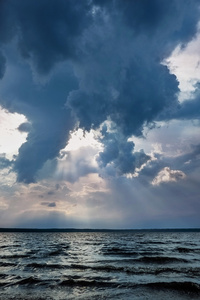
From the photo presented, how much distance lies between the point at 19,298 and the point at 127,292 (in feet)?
14.9

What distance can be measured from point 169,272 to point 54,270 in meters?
7.66

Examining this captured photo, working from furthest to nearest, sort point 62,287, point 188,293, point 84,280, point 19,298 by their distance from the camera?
point 84,280 → point 62,287 → point 188,293 → point 19,298

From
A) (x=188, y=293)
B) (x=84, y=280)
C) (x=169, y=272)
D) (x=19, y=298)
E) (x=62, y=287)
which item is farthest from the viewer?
(x=169, y=272)

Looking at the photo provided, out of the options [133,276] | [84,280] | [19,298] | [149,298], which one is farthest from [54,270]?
[149,298]

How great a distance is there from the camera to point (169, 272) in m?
16.4

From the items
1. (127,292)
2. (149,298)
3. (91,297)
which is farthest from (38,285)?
(149,298)

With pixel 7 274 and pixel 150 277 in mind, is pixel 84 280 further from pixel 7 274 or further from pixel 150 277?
pixel 7 274

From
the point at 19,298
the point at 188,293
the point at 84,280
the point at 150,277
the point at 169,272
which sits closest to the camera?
the point at 19,298

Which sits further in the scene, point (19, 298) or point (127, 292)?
point (127, 292)

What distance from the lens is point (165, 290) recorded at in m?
11.4

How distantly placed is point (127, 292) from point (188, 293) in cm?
261

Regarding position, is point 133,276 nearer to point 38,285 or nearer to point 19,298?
point 38,285

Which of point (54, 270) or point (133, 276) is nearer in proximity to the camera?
point (133, 276)

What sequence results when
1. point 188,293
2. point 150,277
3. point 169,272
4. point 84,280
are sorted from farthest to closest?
1. point 169,272
2. point 150,277
3. point 84,280
4. point 188,293
